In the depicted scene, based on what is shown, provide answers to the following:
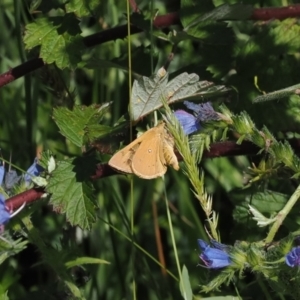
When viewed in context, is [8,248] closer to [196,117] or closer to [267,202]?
[196,117]

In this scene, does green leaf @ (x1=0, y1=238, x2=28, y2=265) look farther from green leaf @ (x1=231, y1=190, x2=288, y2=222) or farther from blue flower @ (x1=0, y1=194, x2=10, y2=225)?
green leaf @ (x1=231, y1=190, x2=288, y2=222)

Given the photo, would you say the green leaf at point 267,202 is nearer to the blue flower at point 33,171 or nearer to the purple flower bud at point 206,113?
the purple flower bud at point 206,113

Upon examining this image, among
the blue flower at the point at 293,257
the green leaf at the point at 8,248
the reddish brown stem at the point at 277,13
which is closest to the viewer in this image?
the blue flower at the point at 293,257

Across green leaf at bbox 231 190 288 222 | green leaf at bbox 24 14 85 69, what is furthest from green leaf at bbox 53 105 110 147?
green leaf at bbox 231 190 288 222

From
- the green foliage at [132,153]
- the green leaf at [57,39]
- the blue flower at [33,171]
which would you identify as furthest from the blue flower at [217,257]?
the green leaf at [57,39]

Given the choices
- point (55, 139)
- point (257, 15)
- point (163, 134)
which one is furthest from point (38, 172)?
point (55, 139)

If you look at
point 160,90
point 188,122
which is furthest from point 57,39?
point 188,122
